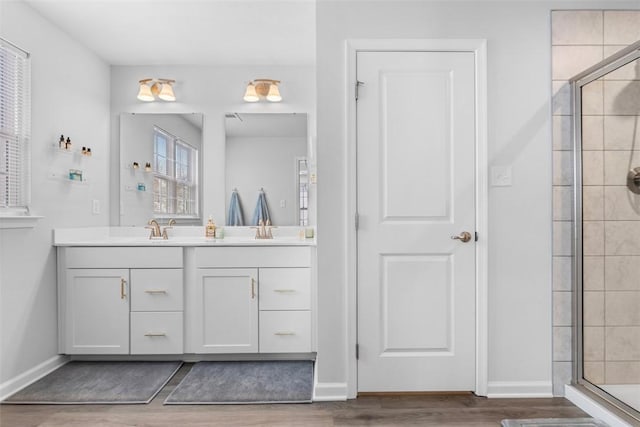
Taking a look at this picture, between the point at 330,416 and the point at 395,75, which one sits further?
the point at 395,75

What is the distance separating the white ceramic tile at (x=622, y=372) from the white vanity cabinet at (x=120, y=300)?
267 centimetres

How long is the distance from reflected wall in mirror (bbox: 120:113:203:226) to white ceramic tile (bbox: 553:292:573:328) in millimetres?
2805

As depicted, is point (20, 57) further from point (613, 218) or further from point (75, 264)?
point (613, 218)

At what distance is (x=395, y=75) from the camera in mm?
2430

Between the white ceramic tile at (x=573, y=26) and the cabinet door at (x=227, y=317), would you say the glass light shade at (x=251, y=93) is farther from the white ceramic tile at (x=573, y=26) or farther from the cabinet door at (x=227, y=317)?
the white ceramic tile at (x=573, y=26)

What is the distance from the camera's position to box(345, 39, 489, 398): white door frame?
2.42 meters

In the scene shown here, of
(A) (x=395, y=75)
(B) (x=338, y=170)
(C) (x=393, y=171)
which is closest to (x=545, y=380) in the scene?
(C) (x=393, y=171)

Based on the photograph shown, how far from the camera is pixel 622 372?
2.19 metres

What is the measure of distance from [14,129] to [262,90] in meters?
1.82

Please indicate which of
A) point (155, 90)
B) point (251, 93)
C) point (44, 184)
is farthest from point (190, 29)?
point (44, 184)

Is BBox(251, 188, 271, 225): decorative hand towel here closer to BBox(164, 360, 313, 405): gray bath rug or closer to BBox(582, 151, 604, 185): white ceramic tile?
BBox(164, 360, 313, 405): gray bath rug

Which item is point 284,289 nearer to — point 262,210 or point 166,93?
→ point 262,210

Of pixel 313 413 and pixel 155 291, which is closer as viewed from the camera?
pixel 313 413

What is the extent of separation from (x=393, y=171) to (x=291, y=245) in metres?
0.97
